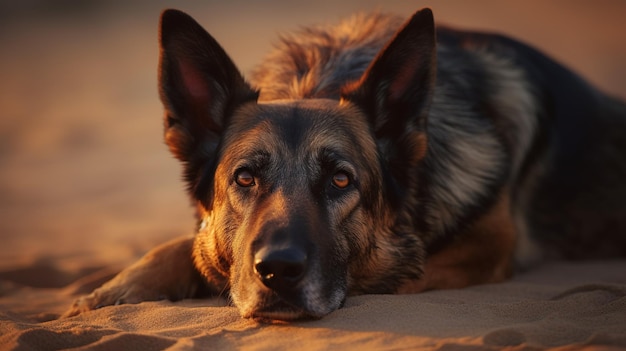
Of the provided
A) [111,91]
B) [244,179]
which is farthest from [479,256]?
[111,91]

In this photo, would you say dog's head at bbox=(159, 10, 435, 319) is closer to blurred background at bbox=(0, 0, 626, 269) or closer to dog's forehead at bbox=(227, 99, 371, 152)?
dog's forehead at bbox=(227, 99, 371, 152)

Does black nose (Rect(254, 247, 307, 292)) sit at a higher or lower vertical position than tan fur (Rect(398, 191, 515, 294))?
higher

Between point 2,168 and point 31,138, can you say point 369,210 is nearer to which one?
point 2,168

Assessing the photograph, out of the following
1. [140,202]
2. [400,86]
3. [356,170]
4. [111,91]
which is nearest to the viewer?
[356,170]

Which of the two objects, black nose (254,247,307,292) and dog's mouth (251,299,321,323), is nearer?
black nose (254,247,307,292)

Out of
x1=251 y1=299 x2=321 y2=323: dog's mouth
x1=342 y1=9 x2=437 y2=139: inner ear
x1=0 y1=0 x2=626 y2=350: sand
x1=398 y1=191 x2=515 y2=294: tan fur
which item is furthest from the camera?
x1=398 y1=191 x2=515 y2=294: tan fur

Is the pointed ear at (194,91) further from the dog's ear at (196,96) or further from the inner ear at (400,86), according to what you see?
the inner ear at (400,86)

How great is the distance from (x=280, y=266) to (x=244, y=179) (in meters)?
0.76

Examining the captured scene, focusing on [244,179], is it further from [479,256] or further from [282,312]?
[479,256]

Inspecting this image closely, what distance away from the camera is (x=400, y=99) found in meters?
4.55

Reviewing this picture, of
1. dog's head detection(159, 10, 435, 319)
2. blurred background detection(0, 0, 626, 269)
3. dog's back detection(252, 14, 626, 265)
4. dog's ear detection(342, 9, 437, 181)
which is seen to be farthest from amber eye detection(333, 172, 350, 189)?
blurred background detection(0, 0, 626, 269)

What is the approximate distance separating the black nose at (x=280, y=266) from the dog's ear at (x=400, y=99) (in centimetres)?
116

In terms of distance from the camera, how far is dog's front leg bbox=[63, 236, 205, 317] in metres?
4.56

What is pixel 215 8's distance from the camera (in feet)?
74.6
